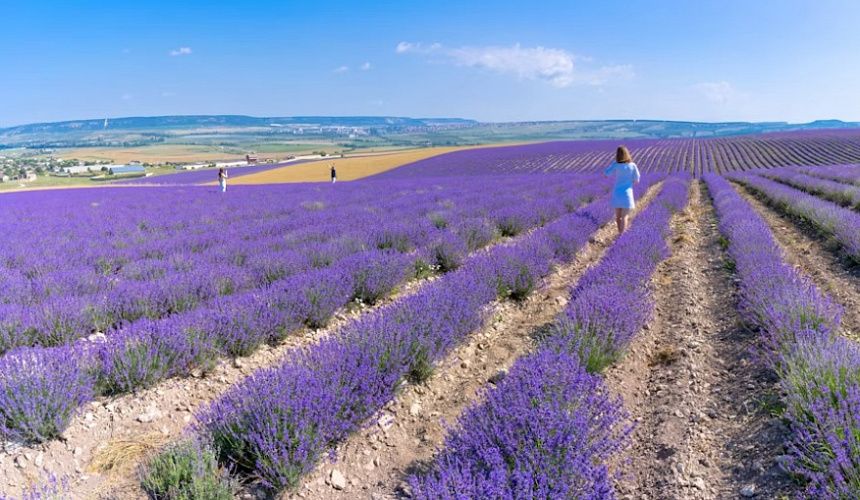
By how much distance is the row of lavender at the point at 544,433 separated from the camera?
175 centimetres

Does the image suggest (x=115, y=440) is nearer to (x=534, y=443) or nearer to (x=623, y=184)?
(x=534, y=443)

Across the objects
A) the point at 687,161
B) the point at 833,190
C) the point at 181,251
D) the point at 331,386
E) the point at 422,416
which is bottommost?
the point at 422,416

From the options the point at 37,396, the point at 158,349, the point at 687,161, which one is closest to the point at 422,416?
the point at 158,349

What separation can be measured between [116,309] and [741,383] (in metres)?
4.72

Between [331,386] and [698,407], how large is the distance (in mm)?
2085

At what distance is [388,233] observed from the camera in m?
6.85

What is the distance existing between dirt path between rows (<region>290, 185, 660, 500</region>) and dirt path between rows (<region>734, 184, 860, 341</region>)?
236 centimetres

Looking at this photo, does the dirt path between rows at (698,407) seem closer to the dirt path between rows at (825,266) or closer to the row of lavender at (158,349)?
the dirt path between rows at (825,266)

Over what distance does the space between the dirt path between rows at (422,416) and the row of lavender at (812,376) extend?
58.3 inches

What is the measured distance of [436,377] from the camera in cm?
329

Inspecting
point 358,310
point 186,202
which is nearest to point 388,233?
point 358,310

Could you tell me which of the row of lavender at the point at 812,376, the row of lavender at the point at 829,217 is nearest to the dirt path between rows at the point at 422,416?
the row of lavender at the point at 812,376

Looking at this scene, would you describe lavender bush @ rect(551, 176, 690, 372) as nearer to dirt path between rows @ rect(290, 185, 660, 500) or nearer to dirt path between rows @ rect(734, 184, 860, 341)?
dirt path between rows @ rect(290, 185, 660, 500)

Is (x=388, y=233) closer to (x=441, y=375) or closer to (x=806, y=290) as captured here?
(x=441, y=375)
